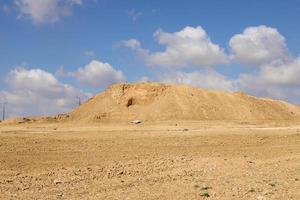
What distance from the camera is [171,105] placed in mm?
75688

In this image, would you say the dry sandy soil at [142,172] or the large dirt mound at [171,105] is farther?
the large dirt mound at [171,105]

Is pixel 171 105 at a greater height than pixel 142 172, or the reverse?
pixel 171 105

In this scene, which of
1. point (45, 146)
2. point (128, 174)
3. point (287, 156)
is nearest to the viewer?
point (128, 174)

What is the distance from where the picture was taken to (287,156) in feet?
74.9

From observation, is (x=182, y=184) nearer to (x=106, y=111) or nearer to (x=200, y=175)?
(x=200, y=175)

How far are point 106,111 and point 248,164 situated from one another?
57.4 meters

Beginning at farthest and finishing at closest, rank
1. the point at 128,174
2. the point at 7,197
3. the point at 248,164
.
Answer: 1. the point at 248,164
2. the point at 128,174
3. the point at 7,197

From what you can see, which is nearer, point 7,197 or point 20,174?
point 7,197

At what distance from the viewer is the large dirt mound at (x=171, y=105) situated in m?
73.2

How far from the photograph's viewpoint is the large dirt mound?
73188 millimetres

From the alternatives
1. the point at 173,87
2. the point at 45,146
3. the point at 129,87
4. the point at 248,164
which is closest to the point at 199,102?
the point at 173,87

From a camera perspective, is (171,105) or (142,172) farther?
(171,105)

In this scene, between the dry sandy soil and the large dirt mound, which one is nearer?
the dry sandy soil

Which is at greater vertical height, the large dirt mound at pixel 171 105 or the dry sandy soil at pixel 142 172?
the large dirt mound at pixel 171 105
